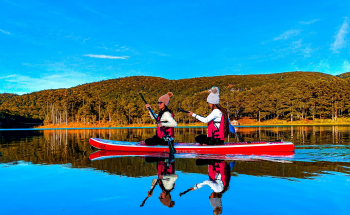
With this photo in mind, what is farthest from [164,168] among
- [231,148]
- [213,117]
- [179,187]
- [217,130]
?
[231,148]

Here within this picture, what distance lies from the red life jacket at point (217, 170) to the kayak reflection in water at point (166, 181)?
1.11m

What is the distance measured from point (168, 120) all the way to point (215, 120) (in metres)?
2.17

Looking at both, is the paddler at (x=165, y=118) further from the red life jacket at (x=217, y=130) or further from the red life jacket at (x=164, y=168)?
the red life jacket at (x=164, y=168)

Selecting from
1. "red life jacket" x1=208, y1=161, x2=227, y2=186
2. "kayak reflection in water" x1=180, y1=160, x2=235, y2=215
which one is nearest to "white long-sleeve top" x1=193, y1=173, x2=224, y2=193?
"kayak reflection in water" x1=180, y1=160, x2=235, y2=215

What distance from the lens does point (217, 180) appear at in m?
7.16

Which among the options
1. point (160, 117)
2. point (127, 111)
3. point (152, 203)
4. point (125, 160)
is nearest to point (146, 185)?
point (152, 203)

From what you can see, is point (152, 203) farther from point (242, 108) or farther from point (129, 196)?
point (242, 108)

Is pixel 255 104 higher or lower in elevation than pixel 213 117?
higher

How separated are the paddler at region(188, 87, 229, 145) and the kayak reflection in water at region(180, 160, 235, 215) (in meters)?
1.60

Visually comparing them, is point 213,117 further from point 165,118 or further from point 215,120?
point 165,118

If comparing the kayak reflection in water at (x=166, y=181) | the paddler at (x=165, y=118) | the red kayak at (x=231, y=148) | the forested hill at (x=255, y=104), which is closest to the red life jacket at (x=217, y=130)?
the red kayak at (x=231, y=148)

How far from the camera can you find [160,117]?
11836mm

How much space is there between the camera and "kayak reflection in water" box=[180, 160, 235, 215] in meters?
5.39

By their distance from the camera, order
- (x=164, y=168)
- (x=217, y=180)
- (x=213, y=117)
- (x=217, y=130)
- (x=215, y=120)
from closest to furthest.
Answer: (x=217, y=180) < (x=164, y=168) < (x=213, y=117) < (x=215, y=120) < (x=217, y=130)
